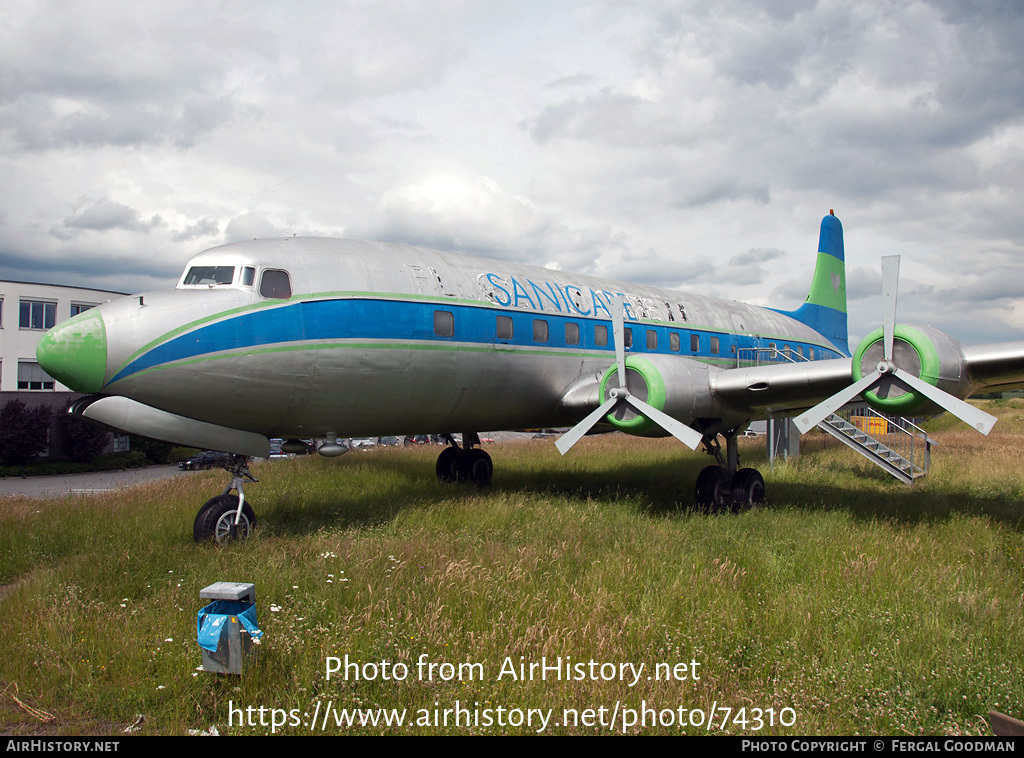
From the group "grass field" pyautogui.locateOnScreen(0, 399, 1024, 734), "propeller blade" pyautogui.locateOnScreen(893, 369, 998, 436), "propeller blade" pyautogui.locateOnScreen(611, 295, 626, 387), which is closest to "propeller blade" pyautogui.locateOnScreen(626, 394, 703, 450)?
"propeller blade" pyautogui.locateOnScreen(611, 295, 626, 387)

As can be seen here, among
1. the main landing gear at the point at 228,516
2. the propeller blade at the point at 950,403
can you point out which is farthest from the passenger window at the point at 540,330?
the propeller blade at the point at 950,403

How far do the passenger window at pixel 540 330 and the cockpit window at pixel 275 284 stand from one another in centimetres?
423

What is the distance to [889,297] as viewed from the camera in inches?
341

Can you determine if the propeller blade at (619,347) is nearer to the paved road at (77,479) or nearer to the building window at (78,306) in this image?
the paved road at (77,479)

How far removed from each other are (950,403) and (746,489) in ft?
12.9

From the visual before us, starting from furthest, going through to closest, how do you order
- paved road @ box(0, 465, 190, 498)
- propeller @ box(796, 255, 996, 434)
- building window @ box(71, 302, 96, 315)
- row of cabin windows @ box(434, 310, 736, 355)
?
building window @ box(71, 302, 96, 315) → paved road @ box(0, 465, 190, 498) → row of cabin windows @ box(434, 310, 736, 355) → propeller @ box(796, 255, 996, 434)

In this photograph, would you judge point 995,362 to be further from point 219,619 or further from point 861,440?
point 861,440

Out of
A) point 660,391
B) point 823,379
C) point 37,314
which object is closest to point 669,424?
point 660,391

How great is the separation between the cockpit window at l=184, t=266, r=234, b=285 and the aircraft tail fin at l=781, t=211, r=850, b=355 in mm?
18053

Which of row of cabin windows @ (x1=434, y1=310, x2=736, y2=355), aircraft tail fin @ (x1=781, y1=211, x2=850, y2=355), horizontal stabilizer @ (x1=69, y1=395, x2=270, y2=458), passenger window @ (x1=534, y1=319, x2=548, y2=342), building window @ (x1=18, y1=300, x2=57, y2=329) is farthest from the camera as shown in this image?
building window @ (x1=18, y1=300, x2=57, y2=329)

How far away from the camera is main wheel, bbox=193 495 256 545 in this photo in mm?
7988

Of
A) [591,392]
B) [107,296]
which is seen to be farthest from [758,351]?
[107,296]

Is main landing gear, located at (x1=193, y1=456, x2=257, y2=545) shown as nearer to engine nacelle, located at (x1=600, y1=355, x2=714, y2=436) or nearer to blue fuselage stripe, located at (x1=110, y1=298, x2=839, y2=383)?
blue fuselage stripe, located at (x1=110, y1=298, x2=839, y2=383)

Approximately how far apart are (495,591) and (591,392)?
18.0 feet
